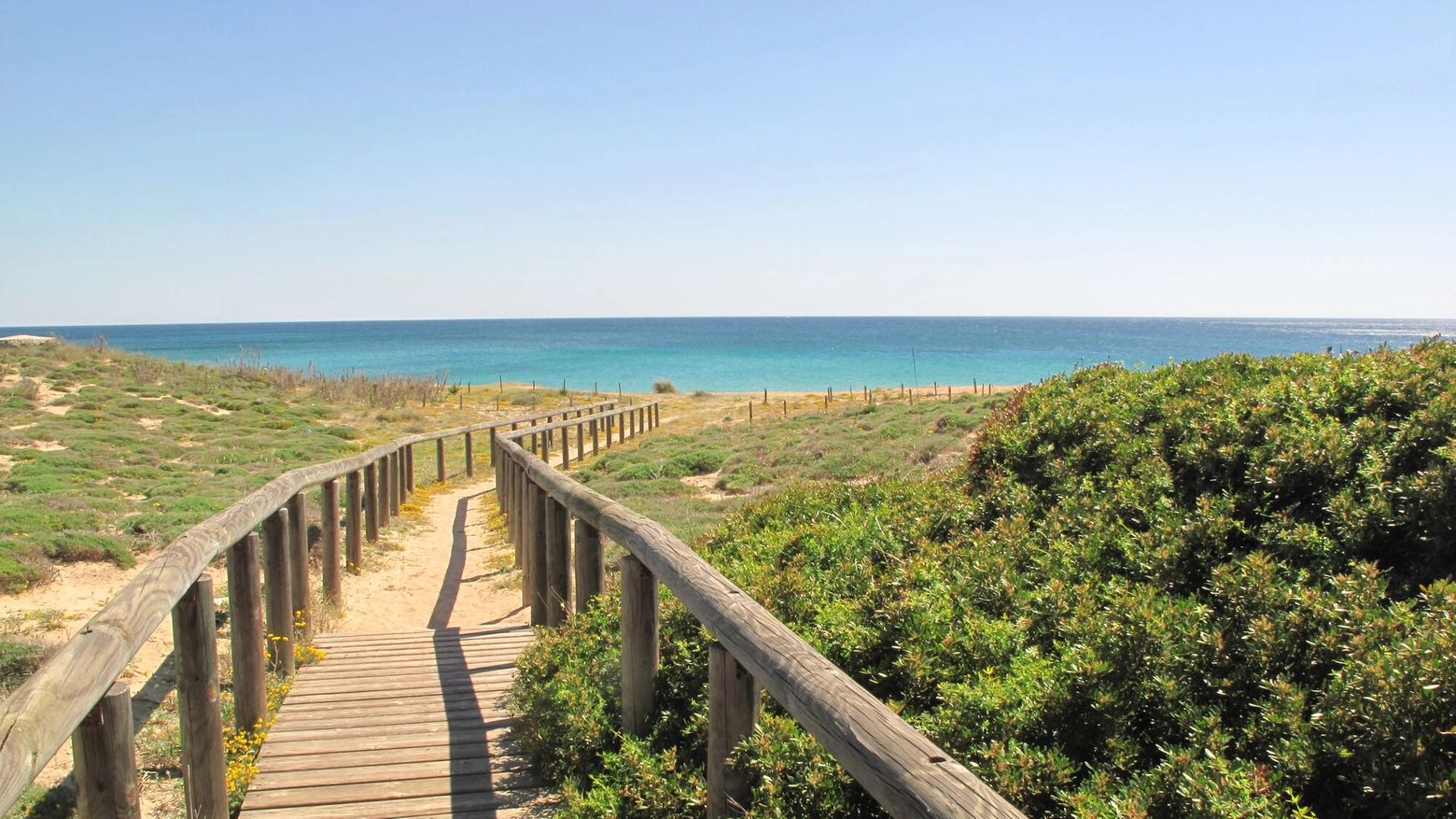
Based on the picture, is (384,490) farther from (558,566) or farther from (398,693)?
(398,693)

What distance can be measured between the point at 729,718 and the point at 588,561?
209 centimetres

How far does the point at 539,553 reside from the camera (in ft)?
18.5

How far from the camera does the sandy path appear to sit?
702 centimetres

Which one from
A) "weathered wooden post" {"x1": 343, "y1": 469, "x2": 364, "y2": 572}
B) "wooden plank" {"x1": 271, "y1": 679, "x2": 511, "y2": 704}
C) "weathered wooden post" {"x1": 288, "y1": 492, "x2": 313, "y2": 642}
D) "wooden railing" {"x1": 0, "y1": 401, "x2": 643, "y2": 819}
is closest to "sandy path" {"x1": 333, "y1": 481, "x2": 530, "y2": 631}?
"weathered wooden post" {"x1": 343, "y1": 469, "x2": 364, "y2": 572}

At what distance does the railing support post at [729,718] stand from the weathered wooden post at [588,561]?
6.45 feet

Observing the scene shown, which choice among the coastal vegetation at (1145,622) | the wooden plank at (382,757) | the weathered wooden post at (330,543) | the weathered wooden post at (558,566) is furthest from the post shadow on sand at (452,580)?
the wooden plank at (382,757)

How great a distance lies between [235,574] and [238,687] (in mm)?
538

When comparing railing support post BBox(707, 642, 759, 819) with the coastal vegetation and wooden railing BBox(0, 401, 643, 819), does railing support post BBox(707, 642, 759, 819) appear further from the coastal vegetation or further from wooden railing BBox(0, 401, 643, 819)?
wooden railing BBox(0, 401, 643, 819)

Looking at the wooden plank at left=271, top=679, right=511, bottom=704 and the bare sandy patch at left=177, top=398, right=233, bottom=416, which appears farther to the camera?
the bare sandy patch at left=177, top=398, right=233, bottom=416

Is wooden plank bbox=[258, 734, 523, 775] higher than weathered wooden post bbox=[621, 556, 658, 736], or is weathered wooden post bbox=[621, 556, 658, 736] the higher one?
weathered wooden post bbox=[621, 556, 658, 736]

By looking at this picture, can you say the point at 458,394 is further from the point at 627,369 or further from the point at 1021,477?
the point at 627,369

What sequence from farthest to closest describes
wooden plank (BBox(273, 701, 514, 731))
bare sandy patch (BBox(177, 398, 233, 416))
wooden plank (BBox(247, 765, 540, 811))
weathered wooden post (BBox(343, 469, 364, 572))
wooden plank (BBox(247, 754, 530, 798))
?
bare sandy patch (BBox(177, 398, 233, 416)) → weathered wooden post (BBox(343, 469, 364, 572)) → wooden plank (BBox(273, 701, 514, 731)) → wooden plank (BBox(247, 754, 530, 798)) → wooden plank (BBox(247, 765, 540, 811))

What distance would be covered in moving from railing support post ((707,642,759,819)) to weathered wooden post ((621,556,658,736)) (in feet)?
2.54

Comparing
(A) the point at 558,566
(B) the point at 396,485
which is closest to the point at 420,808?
(A) the point at 558,566
